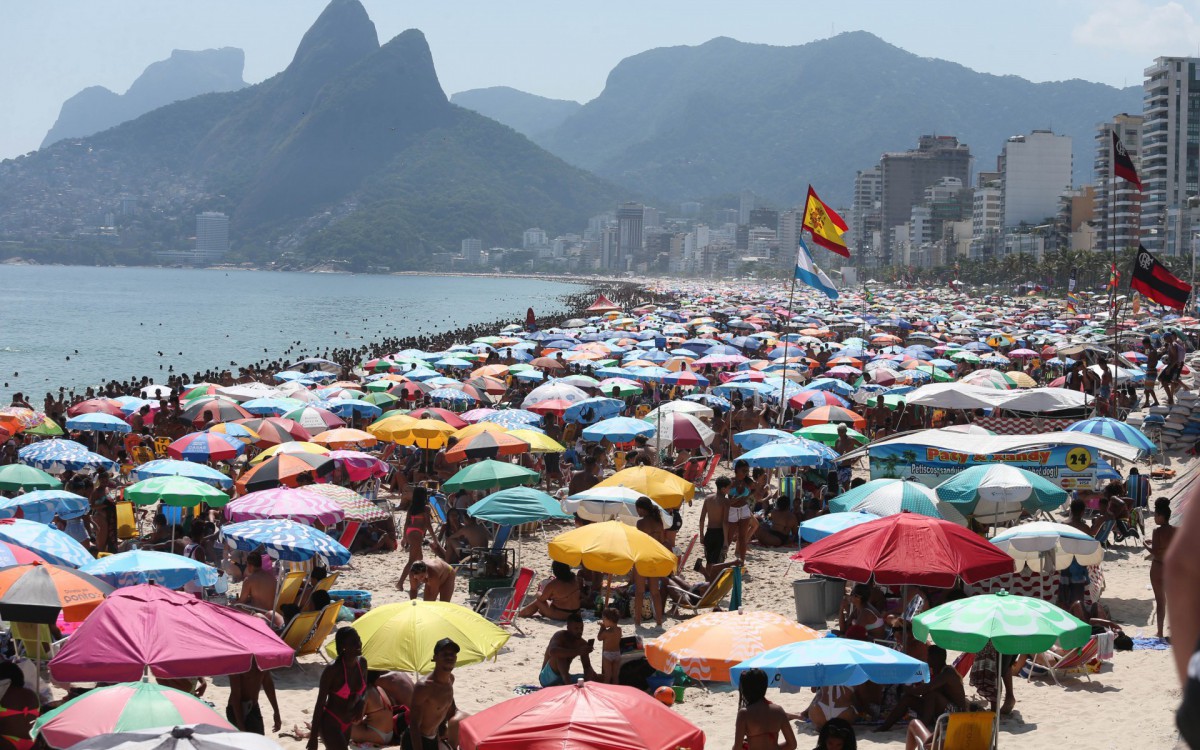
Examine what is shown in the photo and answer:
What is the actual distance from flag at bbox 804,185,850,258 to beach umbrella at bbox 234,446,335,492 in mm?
7961

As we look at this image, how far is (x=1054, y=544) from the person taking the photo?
29.3ft

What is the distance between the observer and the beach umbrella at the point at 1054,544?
29.4 feet

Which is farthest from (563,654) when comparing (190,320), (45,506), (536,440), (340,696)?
(190,320)

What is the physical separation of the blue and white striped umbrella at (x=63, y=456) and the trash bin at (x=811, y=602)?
814 cm

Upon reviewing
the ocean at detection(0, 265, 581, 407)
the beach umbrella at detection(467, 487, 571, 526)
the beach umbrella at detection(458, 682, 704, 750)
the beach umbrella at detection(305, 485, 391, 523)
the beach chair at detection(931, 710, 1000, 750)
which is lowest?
the ocean at detection(0, 265, 581, 407)

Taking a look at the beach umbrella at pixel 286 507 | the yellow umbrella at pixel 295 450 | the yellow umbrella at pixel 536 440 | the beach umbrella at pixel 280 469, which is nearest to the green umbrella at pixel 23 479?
the beach umbrella at pixel 280 469

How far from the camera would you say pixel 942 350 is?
28250 millimetres

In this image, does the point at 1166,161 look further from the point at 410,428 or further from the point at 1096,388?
the point at 410,428

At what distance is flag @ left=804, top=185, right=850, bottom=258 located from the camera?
17.4 meters

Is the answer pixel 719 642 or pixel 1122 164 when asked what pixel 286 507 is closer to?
pixel 719 642

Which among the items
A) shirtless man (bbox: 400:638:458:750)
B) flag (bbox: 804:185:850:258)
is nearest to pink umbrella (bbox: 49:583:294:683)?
shirtless man (bbox: 400:638:458:750)

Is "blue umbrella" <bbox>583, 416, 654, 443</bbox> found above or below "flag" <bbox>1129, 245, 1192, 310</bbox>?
below

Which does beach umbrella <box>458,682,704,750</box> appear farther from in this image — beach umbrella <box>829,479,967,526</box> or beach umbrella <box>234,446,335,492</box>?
beach umbrella <box>234,446,335,492</box>

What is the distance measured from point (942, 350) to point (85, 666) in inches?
977
